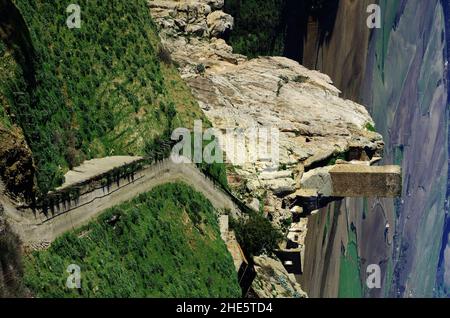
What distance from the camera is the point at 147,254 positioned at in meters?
70.1

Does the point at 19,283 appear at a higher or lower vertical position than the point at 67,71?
lower

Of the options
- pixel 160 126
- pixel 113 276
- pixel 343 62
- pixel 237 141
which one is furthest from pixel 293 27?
pixel 113 276

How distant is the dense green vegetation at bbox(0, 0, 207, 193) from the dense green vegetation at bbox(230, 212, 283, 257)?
965 cm

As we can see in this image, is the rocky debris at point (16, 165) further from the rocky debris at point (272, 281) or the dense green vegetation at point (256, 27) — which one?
the dense green vegetation at point (256, 27)

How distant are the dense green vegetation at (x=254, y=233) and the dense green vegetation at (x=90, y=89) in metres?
9.65

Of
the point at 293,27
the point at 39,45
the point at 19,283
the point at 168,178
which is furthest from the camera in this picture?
the point at 293,27

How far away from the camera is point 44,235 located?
6253cm

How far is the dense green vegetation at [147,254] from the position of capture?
61.8m

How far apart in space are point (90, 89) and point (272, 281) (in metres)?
22.2

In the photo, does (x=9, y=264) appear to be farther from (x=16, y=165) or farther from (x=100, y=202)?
(x=100, y=202)

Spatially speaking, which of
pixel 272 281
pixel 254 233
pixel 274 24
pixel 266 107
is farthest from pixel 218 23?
pixel 272 281

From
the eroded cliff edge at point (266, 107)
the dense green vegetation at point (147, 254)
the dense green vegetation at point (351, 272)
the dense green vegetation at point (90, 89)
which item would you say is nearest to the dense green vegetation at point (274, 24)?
the eroded cliff edge at point (266, 107)
